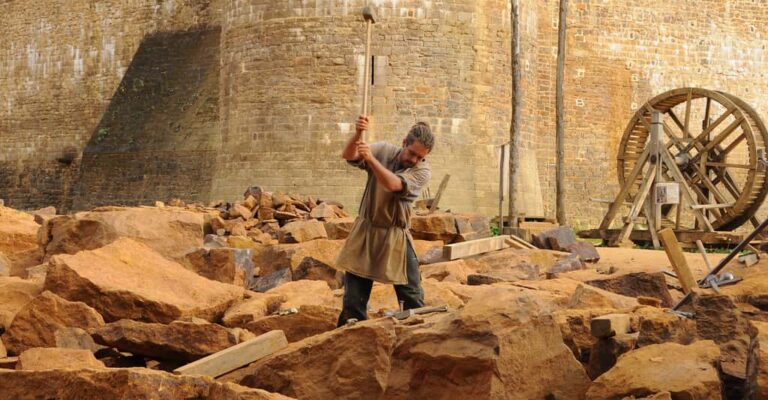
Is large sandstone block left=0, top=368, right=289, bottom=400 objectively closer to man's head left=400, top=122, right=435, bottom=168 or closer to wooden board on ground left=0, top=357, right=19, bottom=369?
wooden board on ground left=0, top=357, right=19, bottom=369

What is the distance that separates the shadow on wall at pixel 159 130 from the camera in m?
26.2

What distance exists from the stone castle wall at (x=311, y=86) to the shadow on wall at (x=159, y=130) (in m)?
0.06

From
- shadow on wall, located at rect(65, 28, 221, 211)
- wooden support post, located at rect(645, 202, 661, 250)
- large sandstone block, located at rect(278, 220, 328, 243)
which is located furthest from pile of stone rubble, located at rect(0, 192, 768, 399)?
shadow on wall, located at rect(65, 28, 221, 211)

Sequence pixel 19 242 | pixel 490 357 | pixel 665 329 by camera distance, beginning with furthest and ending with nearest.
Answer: pixel 19 242 < pixel 665 329 < pixel 490 357

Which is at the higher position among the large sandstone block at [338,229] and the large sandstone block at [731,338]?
the large sandstone block at [731,338]

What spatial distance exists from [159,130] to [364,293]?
2182 centimetres

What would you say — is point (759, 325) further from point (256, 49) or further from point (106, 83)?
point (106, 83)

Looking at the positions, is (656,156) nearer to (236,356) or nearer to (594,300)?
(594,300)

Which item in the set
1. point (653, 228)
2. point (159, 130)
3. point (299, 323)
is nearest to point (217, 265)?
point (299, 323)

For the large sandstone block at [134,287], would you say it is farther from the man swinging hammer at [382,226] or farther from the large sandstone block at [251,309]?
the man swinging hammer at [382,226]

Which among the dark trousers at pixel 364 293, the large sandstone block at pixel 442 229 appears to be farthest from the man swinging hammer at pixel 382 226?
the large sandstone block at pixel 442 229

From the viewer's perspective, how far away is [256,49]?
68.9ft

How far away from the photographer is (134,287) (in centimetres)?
721

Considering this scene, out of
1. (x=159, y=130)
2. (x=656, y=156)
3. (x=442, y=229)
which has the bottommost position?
(x=442, y=229)
